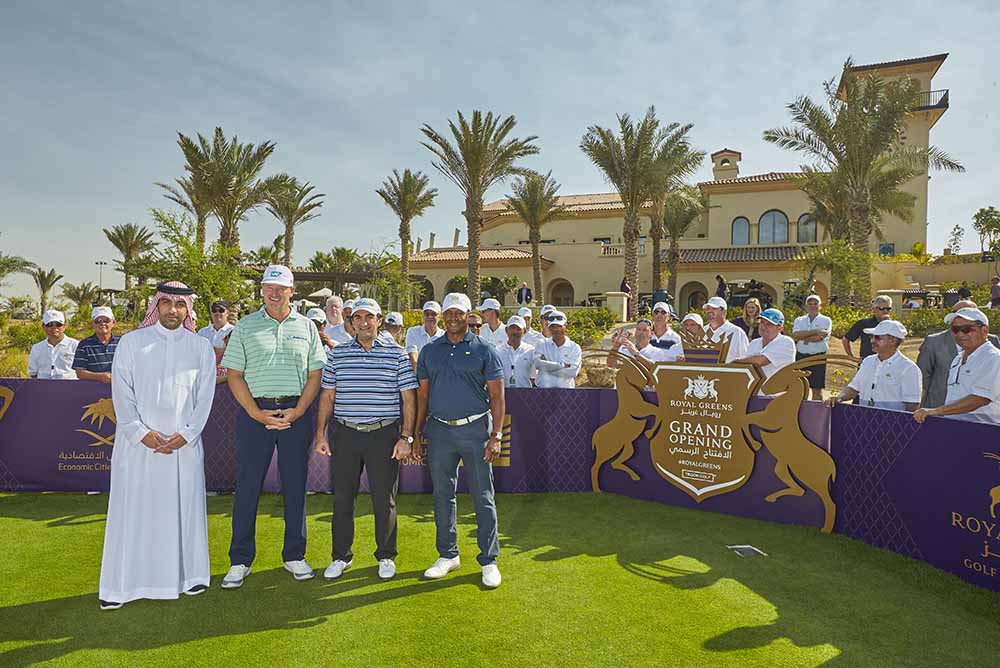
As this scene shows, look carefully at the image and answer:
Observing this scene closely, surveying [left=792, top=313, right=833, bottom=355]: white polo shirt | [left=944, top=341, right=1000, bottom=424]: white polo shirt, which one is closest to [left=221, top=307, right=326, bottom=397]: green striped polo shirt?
[left=944, top=341, right=1000, bottom=424]: white polo shirt

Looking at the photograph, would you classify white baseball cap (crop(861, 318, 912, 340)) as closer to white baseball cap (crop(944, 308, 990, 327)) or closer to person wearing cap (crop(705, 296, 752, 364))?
white baseball cap (crop(944, 308, 990, 327))

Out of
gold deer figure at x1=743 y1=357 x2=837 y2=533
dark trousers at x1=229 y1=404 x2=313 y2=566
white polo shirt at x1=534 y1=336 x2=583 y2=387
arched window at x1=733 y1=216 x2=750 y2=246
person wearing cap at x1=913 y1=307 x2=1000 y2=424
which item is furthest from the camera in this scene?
arched window at x1=733 y1=216 x2=750 y2=246

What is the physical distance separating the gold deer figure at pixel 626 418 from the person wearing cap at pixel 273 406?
10.9ft

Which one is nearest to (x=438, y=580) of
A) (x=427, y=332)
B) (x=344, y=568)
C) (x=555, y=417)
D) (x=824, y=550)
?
(x=344, y=568)

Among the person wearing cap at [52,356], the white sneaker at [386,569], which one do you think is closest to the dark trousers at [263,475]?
the white sneaker at [386,569]

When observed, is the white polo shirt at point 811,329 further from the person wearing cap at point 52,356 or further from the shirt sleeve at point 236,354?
the person wearing cap at point 52,356

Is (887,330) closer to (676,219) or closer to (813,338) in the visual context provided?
(813,338)

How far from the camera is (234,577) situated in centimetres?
450

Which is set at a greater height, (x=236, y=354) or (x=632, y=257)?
(x=632, y=257)

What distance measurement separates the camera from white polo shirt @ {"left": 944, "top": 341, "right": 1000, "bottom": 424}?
16.3 ft

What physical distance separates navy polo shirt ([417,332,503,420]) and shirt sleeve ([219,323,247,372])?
1.27 meters

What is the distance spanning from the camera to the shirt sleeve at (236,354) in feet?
14.9

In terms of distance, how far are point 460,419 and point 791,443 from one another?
127 inches

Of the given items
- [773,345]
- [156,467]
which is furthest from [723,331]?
[156,467]
